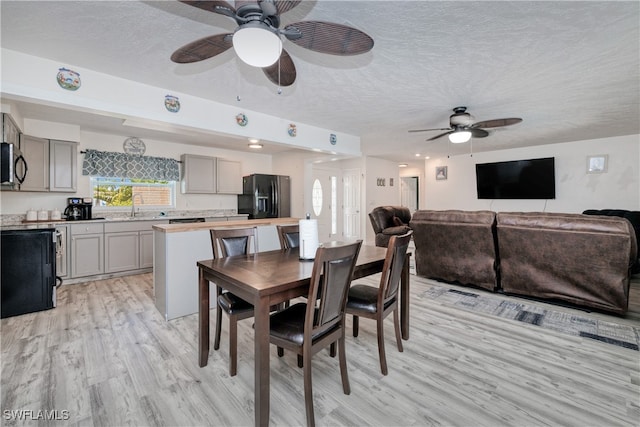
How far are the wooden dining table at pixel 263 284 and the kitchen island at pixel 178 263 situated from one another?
1057 mm

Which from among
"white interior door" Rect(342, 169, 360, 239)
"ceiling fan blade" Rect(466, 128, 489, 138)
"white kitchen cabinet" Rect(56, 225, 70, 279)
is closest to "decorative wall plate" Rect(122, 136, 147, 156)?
"white kitchen cabinet" Rect(56, 225, 70, 279)

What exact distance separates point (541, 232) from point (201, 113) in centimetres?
410

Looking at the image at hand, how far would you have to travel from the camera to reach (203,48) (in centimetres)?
175

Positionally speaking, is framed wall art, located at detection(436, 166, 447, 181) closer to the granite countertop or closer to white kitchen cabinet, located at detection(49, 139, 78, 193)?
the granite countertop

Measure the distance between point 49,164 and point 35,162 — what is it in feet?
0.56

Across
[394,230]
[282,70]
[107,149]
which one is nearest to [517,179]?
[394,230]

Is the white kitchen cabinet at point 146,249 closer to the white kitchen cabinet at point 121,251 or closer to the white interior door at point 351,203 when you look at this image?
the white kitchen cabinet at point 121,251

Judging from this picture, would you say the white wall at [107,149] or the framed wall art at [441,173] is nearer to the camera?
the white wall at [107,149]

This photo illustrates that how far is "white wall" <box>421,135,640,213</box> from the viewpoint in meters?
5.47

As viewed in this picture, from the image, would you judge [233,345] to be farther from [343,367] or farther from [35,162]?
[35,162]

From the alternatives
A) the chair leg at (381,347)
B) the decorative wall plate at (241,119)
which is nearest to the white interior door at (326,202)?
the decorative wall plate at (241,119)

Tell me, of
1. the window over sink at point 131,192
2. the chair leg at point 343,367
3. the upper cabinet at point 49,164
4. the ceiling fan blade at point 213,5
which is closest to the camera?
the ceiling fan blade at point 213,5

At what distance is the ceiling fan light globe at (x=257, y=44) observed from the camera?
146 cm

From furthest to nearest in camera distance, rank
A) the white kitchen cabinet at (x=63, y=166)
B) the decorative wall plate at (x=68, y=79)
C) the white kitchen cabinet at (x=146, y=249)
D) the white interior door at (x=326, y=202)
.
→ the white interior door at (x=326, y=202) → the white kitchen cabinet at (x=146, y=249) → the white kitchen cabinet at (x=63, y=166) → the decorative wall plate at (x=68, y=79)
